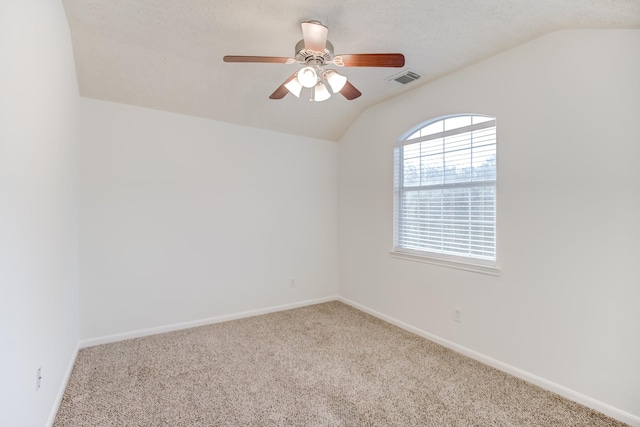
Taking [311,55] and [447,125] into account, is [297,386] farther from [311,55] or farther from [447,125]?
[447,125]

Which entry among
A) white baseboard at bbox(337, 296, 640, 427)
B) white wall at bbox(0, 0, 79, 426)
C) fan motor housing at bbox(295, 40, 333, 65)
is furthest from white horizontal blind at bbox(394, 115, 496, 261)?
white wall at bbox(0, 0, 79, 426)

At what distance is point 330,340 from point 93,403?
1.91 m

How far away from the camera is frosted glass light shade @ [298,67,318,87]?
1890 millimetres

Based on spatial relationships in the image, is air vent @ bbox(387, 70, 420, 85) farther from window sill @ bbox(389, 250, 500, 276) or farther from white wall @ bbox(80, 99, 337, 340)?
window sill @ bbox(389, 250, 500, 276)

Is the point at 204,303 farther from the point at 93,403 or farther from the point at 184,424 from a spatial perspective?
the point at 184,424

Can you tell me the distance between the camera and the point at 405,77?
9.33 feet

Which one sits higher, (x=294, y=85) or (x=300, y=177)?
(x=294, y=85)

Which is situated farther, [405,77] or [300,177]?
[300,177]

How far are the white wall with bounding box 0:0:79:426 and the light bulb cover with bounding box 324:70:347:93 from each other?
5.17ft

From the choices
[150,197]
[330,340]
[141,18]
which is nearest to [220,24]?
[141,18]

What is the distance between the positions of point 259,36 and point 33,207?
183 cm

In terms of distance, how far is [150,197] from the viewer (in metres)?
3.07

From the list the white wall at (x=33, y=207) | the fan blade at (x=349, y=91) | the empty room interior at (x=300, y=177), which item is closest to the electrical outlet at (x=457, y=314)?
the empty room interior at (x=300, y=177)

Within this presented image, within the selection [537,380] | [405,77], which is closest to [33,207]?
[405,77]
